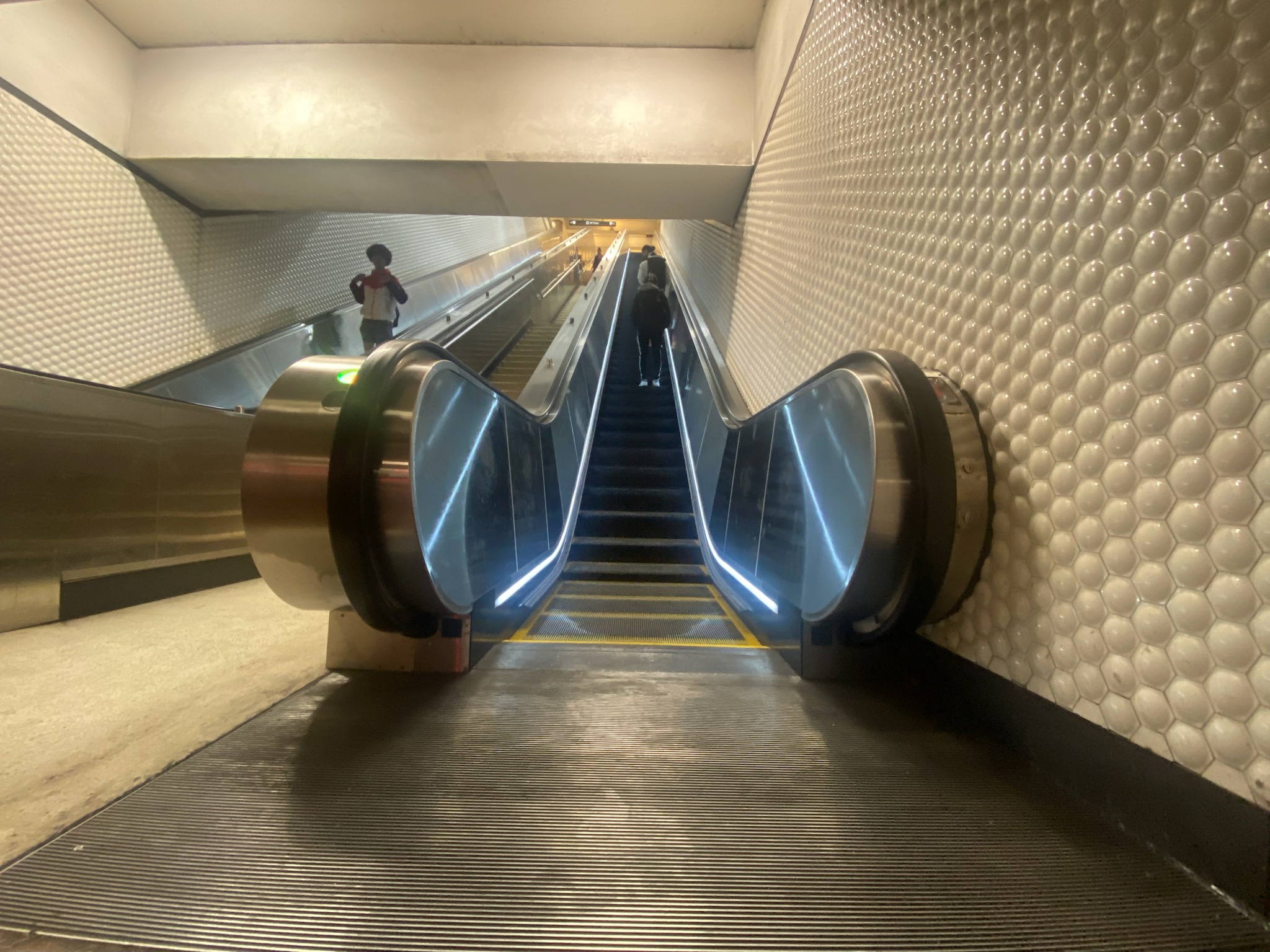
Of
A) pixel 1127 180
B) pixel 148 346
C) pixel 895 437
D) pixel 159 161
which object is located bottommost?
pixel 895 437

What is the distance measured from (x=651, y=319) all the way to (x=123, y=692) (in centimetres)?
567

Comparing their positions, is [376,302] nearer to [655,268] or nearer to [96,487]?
[655,268]

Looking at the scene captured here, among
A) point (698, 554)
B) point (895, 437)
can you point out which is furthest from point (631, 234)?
point (895, 437)

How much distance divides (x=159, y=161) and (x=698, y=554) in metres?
6.09

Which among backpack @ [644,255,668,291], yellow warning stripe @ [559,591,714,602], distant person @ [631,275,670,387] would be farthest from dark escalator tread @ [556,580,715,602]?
backpack @ [644,255,668,291]

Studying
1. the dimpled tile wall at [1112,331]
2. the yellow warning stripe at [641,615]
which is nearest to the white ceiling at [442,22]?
the dimpled tile wall at [1112,331]

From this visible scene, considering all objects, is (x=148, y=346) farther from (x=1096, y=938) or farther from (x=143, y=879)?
(x=1096, y=938)

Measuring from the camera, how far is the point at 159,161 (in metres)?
5.16

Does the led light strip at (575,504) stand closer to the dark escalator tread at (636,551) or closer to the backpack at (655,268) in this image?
the dark escalator tread at (636,551)

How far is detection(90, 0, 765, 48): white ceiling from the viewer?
15.9ft

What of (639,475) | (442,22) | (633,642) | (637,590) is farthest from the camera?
(442,22)

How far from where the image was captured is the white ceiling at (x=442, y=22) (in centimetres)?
485

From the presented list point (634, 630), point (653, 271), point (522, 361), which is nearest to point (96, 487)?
point (634, 630)

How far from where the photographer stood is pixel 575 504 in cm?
422
